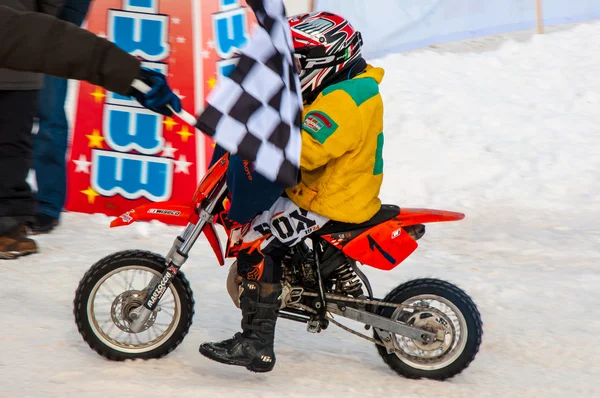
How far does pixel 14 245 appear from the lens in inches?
210

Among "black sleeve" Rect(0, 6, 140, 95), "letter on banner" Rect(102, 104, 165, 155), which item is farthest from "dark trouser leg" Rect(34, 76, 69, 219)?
"black sleeve" Rect(0, 6, 140, 95)

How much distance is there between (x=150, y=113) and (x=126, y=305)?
105 inches

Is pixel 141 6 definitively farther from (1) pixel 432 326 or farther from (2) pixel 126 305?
(1) pixel 432 326

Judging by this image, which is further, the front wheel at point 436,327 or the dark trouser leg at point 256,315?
the front wheel at point 436,327

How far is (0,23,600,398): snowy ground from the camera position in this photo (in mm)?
3793

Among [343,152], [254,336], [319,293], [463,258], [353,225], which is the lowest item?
[463,258]

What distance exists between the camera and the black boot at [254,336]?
3658mm

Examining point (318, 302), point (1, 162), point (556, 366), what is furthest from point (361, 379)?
point (1, 162)

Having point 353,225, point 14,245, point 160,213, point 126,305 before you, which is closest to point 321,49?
point 353,225

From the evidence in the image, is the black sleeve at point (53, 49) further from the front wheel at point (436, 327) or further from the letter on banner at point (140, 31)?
the letter on banner at point (140, 31)

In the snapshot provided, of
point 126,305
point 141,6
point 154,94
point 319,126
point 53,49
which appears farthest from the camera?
point 141,6

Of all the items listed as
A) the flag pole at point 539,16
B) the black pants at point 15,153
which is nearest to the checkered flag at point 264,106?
the black pants at point 15,153

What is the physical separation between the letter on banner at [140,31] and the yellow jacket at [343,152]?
2.80 m

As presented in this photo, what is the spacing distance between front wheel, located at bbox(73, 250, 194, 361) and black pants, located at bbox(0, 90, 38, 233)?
1730mm
